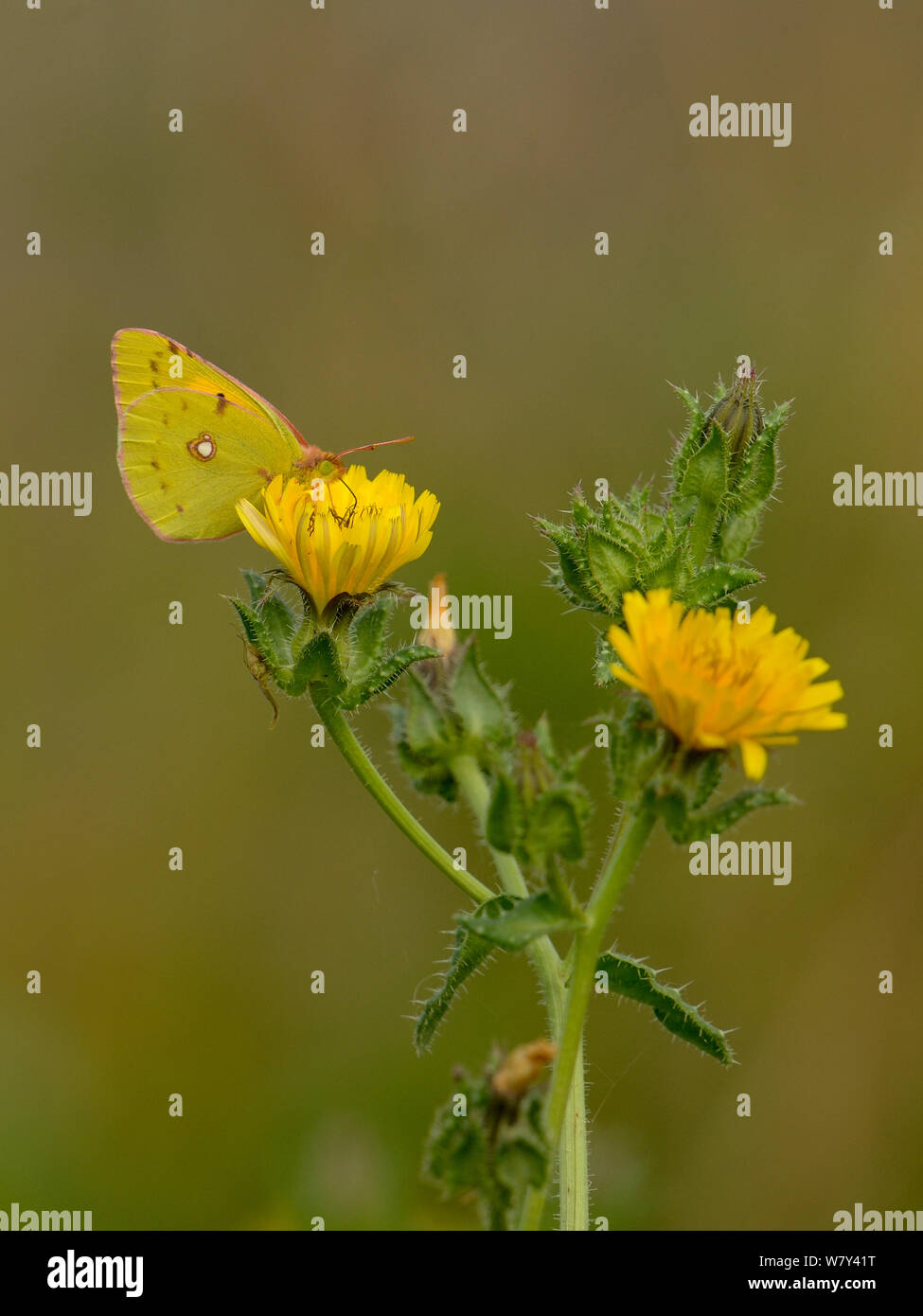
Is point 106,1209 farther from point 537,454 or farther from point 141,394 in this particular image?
point 537,454

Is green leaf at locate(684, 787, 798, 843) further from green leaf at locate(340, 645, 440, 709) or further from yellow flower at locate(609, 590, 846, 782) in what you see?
green leaf at locate(340, 645, 440, 709)

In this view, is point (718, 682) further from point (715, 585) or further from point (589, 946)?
point (715, 585)

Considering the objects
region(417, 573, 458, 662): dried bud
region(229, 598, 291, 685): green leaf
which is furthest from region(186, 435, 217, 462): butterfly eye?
region(417, 573, 458, 662): dried bud

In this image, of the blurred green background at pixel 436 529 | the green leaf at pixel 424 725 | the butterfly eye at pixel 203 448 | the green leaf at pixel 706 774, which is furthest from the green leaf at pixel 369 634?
the blurred green background at pixel 436 529

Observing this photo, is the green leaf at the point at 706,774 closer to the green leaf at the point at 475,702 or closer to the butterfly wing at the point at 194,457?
the green leaf at the point at 475,702

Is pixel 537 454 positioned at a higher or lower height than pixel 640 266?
lower

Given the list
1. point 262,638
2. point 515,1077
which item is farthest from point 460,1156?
point 262,638
